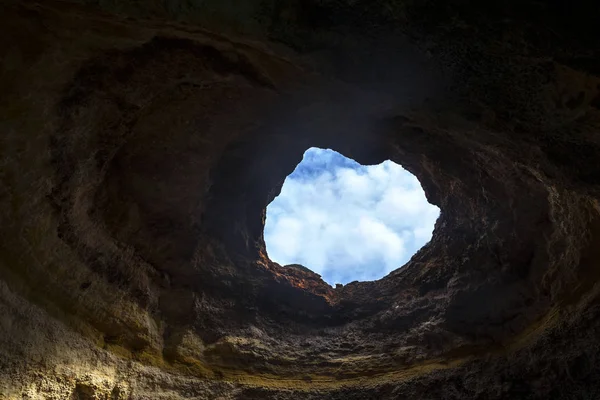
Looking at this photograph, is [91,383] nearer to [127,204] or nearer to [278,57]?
[127,204]

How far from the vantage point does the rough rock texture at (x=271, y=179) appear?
3025 mm

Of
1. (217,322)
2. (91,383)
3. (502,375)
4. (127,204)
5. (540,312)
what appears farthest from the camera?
(217,322)

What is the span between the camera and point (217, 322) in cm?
524

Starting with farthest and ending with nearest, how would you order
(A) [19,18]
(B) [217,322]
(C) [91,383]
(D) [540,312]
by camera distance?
1. (B) [217,322]
2. (D) [540,312]
3. (C) [91,383]
4. (A) [19,18]

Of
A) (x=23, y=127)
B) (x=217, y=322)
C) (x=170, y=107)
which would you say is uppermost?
(x=170, y=107)

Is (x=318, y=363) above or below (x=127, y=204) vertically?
below

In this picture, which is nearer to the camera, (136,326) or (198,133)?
(136,326)

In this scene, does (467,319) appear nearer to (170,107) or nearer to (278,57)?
(278,57)

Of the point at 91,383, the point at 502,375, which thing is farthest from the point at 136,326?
the point at 502,375

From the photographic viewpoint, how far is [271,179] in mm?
6531

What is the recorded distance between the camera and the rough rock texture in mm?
3025

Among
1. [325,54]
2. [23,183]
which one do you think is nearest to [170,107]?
[23,183]

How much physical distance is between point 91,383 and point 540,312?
4189mm

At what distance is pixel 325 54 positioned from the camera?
10.5 ft
